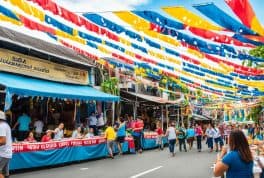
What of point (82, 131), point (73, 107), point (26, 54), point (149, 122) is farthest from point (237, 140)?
point (149, 122)

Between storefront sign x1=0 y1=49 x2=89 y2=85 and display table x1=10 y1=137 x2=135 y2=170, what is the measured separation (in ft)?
13.6

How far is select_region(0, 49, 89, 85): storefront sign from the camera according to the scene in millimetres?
18906

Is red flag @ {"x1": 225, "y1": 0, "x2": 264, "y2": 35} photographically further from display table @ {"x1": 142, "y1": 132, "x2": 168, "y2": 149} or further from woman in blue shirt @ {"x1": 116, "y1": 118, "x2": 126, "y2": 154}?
display table @ {"x1": 142, "y1": 132, "x2": 168, "y2": 149}

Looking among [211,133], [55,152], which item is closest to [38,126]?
[55,152]

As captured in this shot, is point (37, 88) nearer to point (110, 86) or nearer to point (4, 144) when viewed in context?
point (110, 86)

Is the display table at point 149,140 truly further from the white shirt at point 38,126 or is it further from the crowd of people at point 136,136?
the white shirt at point 38,126

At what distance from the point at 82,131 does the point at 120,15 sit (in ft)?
31.2

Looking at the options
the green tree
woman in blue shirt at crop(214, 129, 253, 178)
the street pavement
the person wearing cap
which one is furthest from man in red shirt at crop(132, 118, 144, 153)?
woman in blue shirt at crop(214, 129, 253, 178)

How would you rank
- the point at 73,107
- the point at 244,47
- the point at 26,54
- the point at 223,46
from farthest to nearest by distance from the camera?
the point at 73,107, the point at 26,54, the point at 223,46, the point at 244,47

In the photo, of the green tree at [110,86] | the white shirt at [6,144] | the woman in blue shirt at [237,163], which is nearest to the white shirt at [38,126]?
the green tree at [110,86]

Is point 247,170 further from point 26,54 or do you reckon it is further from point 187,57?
point 187,57

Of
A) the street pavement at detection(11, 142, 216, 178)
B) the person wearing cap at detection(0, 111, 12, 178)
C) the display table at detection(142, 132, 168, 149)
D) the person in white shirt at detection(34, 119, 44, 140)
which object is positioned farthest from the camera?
the display table at detection(142, 132, 168, 149)

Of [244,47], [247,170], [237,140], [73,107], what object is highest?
[244,47]

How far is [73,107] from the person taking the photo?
80.1 feet
